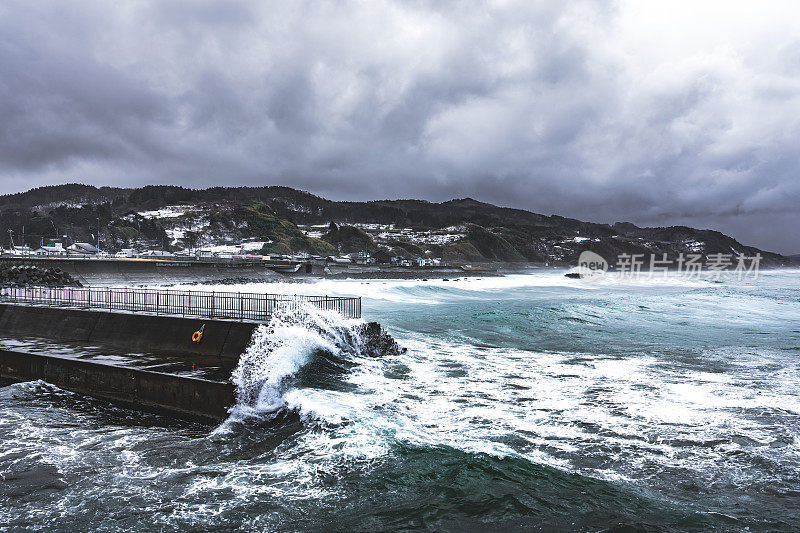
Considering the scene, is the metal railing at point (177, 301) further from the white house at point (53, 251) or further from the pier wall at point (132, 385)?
the white house at point (53, 251)

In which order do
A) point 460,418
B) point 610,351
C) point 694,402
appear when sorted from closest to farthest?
point 460,418, point 694,402, point 610,351

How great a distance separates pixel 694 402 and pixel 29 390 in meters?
18.5

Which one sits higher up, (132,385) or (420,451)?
(132,385)

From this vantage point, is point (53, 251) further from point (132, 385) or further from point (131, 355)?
point (132, 385)

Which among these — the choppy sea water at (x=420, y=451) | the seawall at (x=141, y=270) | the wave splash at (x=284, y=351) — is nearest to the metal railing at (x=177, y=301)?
the wave splash at (x=284, y=351)

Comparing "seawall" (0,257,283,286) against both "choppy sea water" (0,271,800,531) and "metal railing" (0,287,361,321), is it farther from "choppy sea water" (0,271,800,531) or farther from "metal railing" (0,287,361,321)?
"choppy sea water" (0,271,800,531)

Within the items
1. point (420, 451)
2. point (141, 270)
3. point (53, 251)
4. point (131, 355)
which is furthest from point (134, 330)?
point (53, 251)

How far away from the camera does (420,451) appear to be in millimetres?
9953

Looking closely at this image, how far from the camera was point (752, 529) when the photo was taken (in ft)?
23.5

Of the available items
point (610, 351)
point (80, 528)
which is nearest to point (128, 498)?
point (80, 528)

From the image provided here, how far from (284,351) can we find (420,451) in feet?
25.1

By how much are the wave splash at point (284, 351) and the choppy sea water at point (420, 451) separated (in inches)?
3.7

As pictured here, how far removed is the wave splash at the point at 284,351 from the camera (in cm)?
1248

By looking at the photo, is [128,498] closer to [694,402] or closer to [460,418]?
[460,418]
